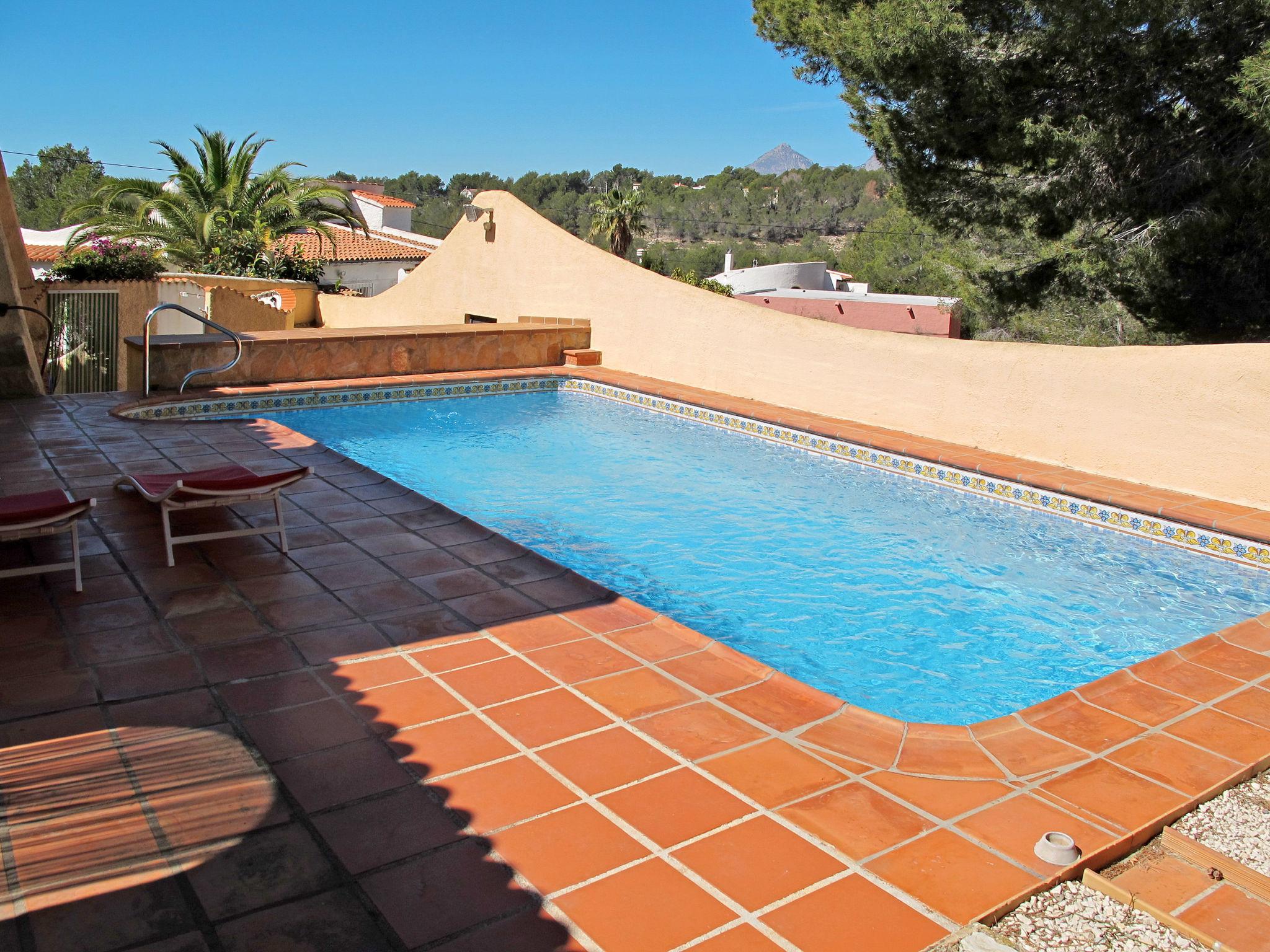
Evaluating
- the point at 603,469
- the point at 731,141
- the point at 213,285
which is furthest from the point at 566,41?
the point at 603,469

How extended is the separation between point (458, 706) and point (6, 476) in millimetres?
4627

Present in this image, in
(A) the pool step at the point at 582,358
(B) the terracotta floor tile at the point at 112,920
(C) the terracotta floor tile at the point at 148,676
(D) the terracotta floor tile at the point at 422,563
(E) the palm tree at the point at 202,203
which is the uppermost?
(E) the palm tree at the point at 202,203

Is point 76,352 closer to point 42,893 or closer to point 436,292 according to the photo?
point 436,292

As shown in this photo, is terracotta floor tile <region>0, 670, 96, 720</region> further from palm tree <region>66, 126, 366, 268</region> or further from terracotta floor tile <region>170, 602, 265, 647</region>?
palm tree <region>66, 126, 366, 268</region>

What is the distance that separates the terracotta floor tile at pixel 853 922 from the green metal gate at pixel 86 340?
39.9 feet

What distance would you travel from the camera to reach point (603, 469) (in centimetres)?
912

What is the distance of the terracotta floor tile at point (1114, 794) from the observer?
319 centimetres

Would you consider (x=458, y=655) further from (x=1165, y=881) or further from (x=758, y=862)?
(x=1165, y=881)

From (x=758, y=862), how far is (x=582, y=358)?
10879 millimetres

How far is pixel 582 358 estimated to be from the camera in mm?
13305

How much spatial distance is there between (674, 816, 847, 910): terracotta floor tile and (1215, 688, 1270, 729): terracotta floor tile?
2.27 meters

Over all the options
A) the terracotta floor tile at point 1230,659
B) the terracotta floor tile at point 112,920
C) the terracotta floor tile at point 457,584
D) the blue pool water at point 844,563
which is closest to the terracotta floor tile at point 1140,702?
the terracotta floor tile at point 1230,659

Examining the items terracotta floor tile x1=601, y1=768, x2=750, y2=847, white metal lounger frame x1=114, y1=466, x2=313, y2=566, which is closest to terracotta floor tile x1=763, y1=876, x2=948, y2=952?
terracotta floor tile x1=601, y1=768, x2=750, y2=847

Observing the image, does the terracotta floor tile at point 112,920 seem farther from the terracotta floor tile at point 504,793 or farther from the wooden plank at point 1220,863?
the wooden plank at point 1220,863
